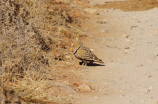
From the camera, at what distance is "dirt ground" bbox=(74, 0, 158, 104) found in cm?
650

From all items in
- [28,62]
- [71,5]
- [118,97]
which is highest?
[71,5]

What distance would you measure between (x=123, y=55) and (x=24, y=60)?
365cm

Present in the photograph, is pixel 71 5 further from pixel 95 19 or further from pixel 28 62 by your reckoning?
pixel 28 62

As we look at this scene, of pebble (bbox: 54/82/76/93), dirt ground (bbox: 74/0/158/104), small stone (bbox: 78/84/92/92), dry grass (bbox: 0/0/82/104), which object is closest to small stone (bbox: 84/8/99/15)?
dirt ground (bbox: 74/0/158/104)

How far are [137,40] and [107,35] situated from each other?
48.8 inches

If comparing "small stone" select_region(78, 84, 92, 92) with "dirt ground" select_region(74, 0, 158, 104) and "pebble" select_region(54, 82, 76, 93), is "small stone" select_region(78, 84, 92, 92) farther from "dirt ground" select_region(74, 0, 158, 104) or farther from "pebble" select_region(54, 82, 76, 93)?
"pebble" select_region(54, 82, 76, 93)

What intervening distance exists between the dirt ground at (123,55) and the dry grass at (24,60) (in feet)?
2.20

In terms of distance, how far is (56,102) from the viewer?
19.2 feet

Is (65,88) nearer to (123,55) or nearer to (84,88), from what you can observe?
(84,88)

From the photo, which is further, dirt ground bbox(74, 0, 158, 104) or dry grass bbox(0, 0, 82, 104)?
dirt ground bbox(74, 0, 158, 104)

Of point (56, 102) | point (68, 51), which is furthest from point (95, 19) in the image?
point (56, 102)

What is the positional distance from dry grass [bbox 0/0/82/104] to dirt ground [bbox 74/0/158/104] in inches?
26.4

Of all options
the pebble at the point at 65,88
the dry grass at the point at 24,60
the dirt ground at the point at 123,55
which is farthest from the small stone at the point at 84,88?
the dry grass at the point at 24,60

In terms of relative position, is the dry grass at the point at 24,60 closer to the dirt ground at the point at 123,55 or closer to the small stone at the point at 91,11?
the dirt ground at the point at 123,55
